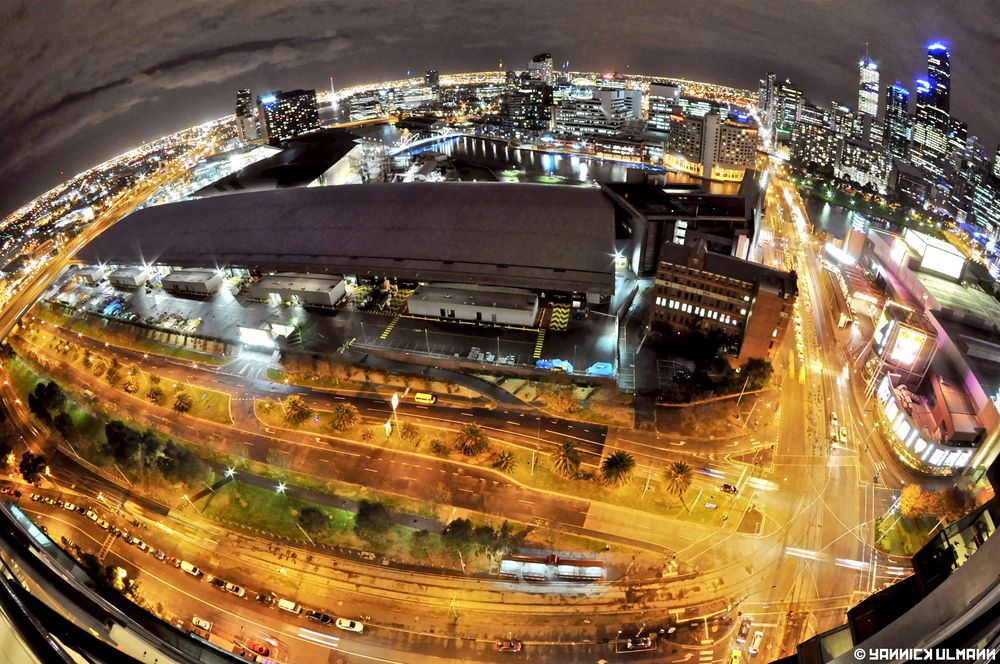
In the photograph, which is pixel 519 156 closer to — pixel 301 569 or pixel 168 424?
pixel 168 424

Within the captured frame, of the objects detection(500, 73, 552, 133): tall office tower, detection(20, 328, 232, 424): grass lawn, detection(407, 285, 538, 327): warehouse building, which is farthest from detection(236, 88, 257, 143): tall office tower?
detection(407, 285, 538, 327): warehouse building

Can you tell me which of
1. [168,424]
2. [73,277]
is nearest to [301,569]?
[168,424]

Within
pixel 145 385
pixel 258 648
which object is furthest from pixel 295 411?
pixel 258 648

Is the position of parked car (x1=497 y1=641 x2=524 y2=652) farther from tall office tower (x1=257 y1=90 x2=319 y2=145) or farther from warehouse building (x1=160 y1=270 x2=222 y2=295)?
tall office tower (x1=257 y1=90 x2=319 y2=145)

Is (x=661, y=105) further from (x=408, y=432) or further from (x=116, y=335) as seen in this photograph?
(x=116, y=335)

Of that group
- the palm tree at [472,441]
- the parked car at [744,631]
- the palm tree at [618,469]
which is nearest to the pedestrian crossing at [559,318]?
the palm tree at [472,441]

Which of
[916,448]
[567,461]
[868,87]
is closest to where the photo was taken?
[567,461]
